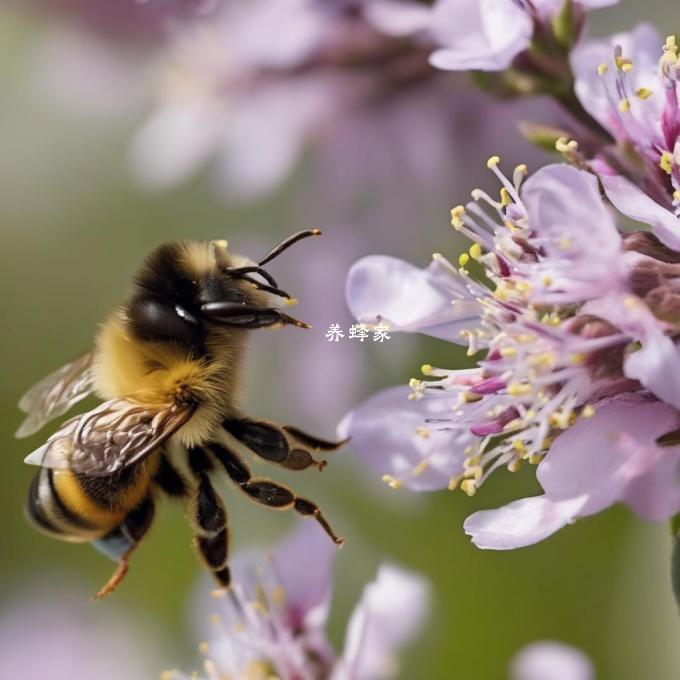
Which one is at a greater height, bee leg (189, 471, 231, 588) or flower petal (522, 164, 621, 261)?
flower petal (522, 164, 621, 261)

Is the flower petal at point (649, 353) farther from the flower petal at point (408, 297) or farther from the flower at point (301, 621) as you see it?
the flower at point (301, 621)

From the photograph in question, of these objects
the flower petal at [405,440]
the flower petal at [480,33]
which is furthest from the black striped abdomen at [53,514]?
the flower petal at [480,33]

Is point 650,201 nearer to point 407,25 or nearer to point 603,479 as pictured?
point 603,479

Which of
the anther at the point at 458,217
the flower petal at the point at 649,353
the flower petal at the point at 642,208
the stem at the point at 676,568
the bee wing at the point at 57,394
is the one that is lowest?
the stem at the point at 676,568

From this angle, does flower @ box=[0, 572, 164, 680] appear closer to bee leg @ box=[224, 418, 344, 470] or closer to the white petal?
the white petal

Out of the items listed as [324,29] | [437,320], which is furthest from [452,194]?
[437,320]

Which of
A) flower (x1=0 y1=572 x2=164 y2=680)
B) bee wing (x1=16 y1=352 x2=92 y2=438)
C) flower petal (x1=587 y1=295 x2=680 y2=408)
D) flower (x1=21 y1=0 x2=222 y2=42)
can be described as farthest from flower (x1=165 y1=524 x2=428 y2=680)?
flower (x1=21 y1=0 x2=222 y2=42)
